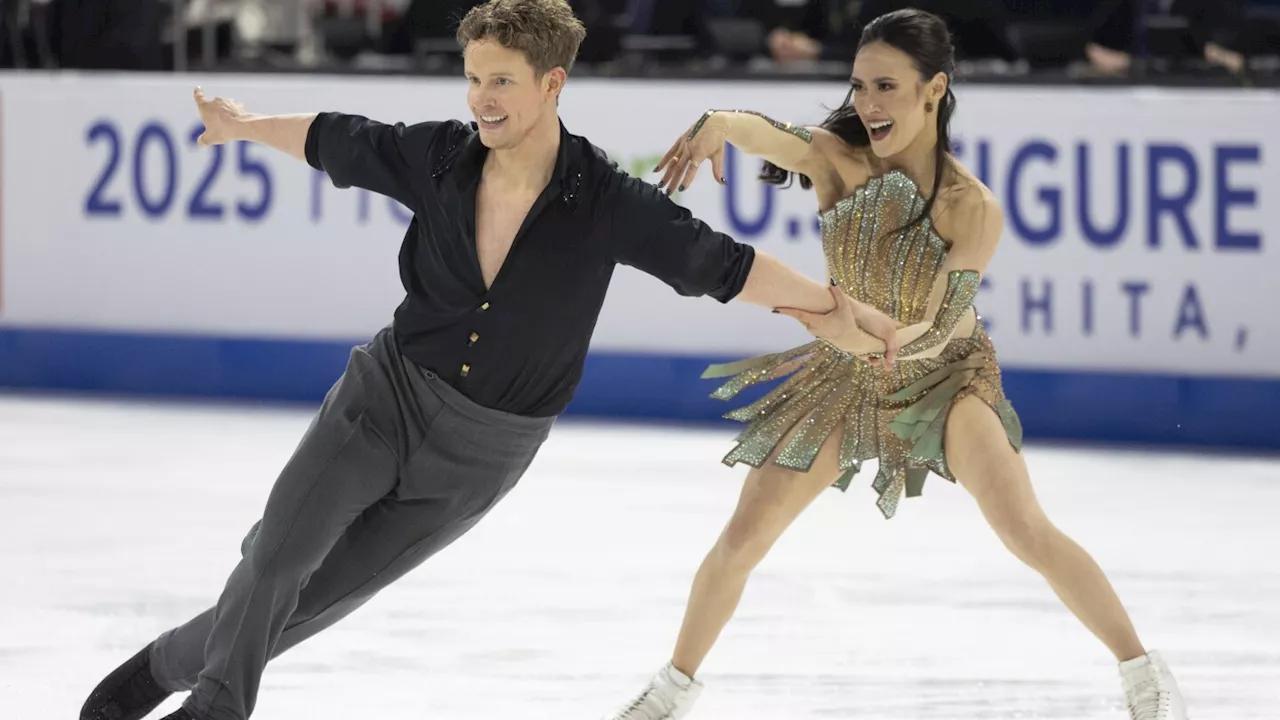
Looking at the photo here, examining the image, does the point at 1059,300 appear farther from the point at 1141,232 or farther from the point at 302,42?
the point at 302,42

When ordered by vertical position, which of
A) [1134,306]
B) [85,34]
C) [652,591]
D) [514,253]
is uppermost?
[514,253]

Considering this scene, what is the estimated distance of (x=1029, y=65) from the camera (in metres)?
8.17

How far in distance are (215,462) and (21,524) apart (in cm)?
118

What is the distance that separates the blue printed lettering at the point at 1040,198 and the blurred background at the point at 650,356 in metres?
0.02

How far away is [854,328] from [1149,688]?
81 centimetres

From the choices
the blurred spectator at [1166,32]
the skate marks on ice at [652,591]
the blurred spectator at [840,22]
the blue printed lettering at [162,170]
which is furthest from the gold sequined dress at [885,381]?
the blue printed lettering at [162,170]

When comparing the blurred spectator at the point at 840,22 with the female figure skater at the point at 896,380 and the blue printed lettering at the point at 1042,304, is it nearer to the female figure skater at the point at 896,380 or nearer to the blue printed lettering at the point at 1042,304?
the blue printed lettering at the point at 1042,304

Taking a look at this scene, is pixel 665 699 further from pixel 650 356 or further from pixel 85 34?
pixel 85 34

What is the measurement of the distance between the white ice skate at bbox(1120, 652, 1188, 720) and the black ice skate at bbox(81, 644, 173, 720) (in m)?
1.57

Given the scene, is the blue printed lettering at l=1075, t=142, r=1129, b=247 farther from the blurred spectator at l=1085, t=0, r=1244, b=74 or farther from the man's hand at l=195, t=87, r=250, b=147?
the man's hand at l=195, t=87, r=250, b=147

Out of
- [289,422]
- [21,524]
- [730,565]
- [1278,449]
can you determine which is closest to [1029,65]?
[1278,449]

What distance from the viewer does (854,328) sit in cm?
310

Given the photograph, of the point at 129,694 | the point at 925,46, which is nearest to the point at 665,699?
the point at 129,694

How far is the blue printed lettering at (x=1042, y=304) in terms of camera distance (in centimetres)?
721
